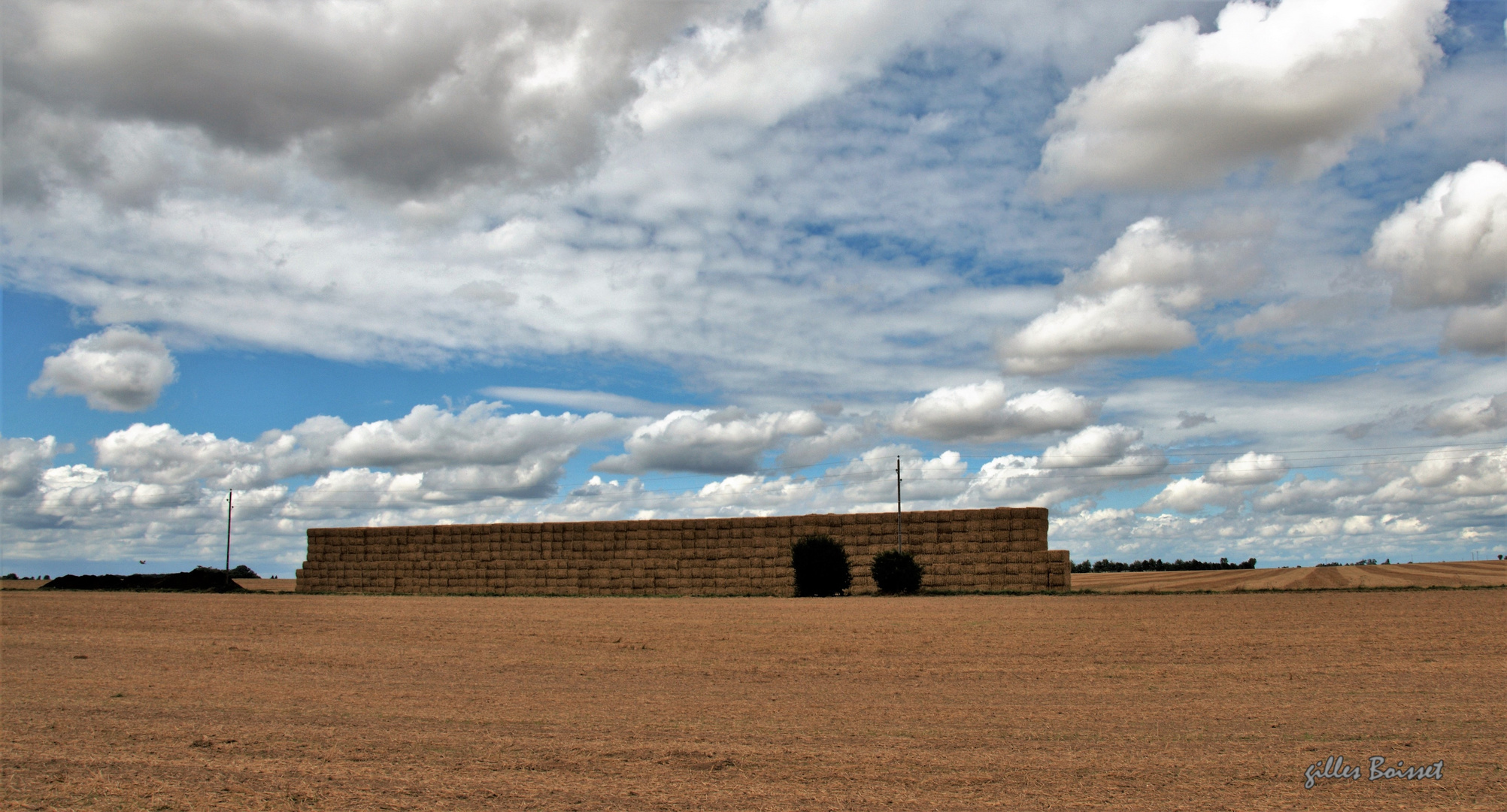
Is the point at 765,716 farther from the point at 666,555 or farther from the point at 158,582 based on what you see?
the point at 158,582

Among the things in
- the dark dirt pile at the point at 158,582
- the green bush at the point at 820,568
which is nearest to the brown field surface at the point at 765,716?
the green bush at the point at 820,568

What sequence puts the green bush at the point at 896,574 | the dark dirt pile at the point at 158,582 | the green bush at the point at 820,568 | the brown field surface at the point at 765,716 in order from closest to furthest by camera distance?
the brown field surface at the point at 765,716, the green bush at the point at 896,574, the green bush at the point at 820,568, the dark dirt pile at the point at 158,582

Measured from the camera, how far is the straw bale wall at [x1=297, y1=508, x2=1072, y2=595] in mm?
30242

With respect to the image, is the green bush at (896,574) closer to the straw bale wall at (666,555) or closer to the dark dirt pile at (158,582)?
the straw bale wall at (666,555)

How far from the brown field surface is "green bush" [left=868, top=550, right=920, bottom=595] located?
42.9ft

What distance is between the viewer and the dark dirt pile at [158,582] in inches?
1583

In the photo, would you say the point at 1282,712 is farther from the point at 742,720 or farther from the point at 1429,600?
the point at 1429,600

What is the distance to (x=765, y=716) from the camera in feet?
26.5

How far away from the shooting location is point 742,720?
786cm

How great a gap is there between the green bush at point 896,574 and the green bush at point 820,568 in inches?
48.0

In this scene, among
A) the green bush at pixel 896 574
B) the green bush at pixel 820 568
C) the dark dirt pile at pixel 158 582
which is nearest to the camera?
the green bush at pixel 896 574

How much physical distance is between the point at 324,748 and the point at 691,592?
2674 centimetres

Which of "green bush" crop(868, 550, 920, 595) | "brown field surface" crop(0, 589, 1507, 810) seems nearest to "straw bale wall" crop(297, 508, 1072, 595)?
"green bush" crop(868, 550, 920, 595)

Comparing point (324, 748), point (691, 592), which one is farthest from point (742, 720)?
point (691, 592)
